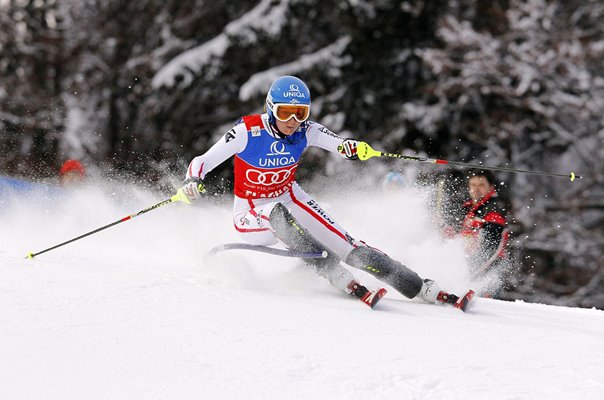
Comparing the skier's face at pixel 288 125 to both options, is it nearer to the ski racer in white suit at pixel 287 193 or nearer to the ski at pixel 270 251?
the ski racer in white suit at pixel 287 193

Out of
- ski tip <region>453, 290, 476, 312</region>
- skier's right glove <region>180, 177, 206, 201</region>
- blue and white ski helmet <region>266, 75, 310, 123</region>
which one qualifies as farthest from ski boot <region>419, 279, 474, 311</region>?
skier's right glove <region>180, 177, 206, 201</region>

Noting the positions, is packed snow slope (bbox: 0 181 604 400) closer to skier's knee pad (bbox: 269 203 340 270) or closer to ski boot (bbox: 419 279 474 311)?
ski boot (bbox: 419 279 474 311)

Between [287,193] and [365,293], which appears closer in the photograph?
[365,293]

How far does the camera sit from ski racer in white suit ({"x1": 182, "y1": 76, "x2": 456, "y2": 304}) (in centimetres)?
553

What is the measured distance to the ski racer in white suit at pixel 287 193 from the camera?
553 cm

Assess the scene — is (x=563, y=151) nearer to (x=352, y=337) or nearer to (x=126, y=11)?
(x=126, y=11)

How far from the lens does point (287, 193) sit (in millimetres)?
6066

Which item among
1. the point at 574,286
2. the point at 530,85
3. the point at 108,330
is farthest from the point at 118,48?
the point at 108,330

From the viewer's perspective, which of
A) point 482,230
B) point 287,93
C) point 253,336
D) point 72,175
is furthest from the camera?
point 72,175

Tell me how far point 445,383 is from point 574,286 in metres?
14.8

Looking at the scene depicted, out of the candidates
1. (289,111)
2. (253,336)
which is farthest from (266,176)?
(253,336)

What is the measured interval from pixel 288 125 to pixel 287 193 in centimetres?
57

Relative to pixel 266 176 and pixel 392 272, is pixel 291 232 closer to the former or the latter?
pixel 266 176

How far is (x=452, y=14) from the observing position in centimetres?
1631
